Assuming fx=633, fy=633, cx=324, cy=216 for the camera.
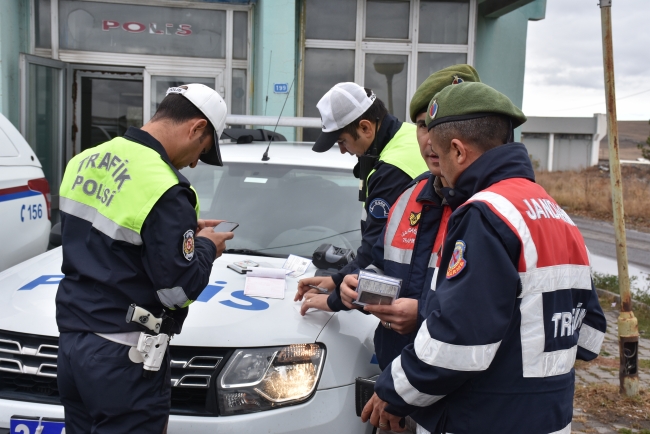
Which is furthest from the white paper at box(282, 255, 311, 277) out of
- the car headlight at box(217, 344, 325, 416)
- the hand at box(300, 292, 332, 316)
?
the car headlight at box(217, 344, 325, 416)

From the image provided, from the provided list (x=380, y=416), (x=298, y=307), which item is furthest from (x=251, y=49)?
(x=380, y=416)

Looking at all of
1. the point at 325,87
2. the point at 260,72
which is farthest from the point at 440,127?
the point at 325,87

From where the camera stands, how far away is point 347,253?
3.26m

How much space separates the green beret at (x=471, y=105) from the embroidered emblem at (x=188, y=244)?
0.89 meters

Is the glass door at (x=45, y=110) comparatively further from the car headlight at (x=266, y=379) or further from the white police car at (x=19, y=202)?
the car headlight at (x=266, y=379)

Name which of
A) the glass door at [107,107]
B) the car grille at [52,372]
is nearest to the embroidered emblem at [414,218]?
the car grille at [52,372]

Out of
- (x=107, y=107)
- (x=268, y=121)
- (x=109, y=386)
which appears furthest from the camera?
(x=107, y=107)

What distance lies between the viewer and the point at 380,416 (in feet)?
6.58

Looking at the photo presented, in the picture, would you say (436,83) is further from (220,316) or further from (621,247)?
(621,247)

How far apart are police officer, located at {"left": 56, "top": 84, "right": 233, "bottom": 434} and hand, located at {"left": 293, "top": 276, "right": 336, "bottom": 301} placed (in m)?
0.69

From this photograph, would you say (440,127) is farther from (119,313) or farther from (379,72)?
(379,72)

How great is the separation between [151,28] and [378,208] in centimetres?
750

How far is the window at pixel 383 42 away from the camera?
9.33 m

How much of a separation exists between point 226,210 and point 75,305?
1.67 meters
